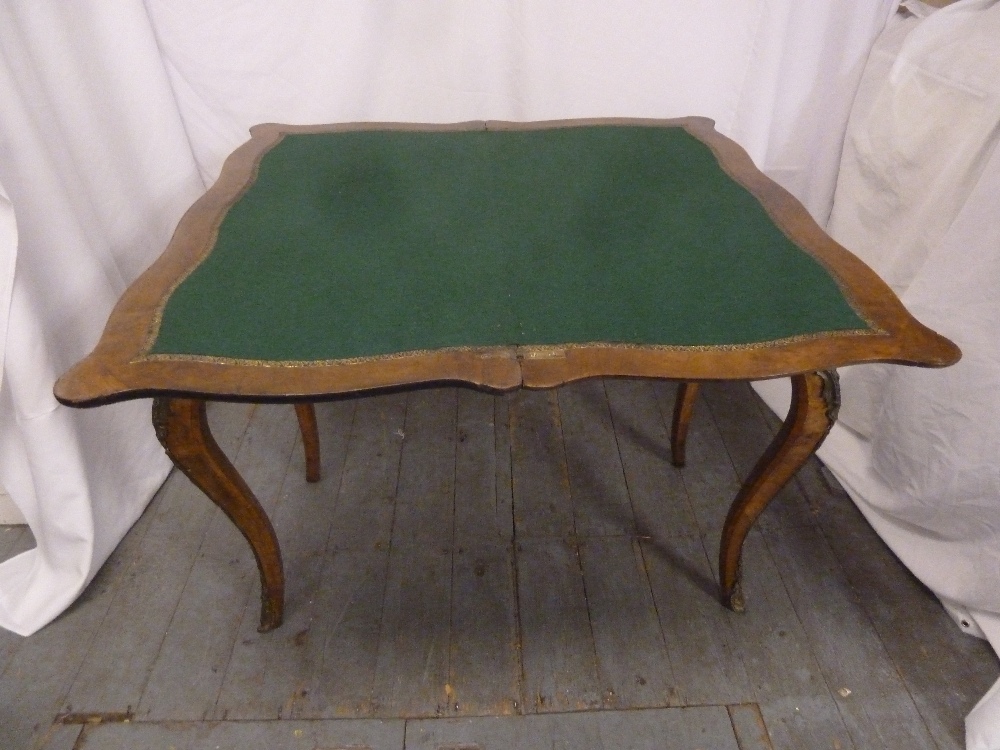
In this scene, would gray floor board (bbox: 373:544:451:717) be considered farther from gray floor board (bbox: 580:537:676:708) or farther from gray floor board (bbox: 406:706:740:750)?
gray floor board (bbox: 580:537:676:708)

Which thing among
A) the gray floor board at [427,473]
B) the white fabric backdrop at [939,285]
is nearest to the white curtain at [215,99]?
the white fabric backdrop at [939,285]

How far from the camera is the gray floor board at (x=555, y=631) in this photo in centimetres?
113

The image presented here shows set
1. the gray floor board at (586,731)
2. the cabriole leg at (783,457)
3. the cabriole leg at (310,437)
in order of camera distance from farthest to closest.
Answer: the cabriole leg at (310,437) < the gray floor board at (586,731) < the cabriole leg at (783,457)

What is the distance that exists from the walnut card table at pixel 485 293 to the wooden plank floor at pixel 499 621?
0.13m

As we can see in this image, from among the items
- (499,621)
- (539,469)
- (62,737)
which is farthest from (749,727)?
(62,737)

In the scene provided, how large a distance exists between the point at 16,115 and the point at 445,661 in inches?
46.5

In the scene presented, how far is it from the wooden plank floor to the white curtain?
21 cm

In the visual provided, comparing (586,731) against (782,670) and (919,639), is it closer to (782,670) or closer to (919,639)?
(782,670)

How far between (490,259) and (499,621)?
2.36ft

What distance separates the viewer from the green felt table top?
0.81 m

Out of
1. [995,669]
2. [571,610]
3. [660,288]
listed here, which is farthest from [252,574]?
[995,669]

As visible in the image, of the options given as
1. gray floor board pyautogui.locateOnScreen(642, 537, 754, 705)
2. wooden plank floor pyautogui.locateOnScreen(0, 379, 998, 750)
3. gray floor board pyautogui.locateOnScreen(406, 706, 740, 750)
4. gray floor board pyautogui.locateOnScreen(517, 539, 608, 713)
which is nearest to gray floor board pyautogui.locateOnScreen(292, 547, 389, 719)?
wooden plank floor pyautogui.locateOnScreen(0, 379, 998, 750)

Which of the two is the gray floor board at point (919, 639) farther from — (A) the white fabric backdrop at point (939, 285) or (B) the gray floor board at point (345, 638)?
(B) the gray floor board at point (345, 638)

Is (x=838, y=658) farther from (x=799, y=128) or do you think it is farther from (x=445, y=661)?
(x=799, y=128)
